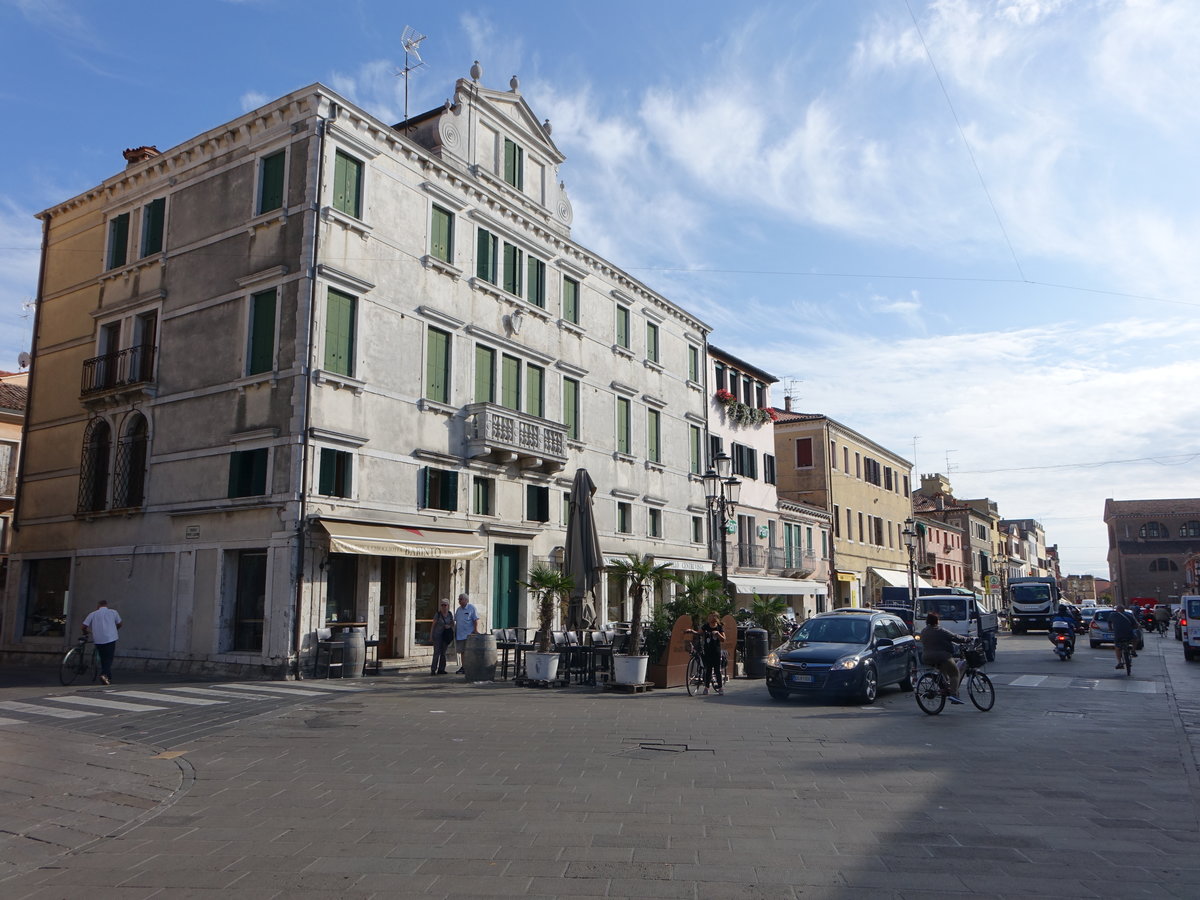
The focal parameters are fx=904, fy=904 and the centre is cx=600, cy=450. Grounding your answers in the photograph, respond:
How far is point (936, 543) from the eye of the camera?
68.1 m

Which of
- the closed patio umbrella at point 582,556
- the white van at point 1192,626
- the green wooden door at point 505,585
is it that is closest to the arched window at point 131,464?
the green wooden door at point 505,585

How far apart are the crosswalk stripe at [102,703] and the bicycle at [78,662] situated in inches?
85.1

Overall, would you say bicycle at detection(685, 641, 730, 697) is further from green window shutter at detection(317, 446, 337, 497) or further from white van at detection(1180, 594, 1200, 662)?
white van at detection(1180, 594, 1200, 662)

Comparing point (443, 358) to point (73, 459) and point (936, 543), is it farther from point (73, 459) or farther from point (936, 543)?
point (936, 543)

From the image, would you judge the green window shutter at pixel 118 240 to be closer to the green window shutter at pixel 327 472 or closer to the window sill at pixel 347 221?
the window sill at pixel 347 221

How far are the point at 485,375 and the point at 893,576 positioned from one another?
38.1 m

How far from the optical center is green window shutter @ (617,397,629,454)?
99.9 feet

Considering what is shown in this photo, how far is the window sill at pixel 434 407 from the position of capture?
72.0 ft

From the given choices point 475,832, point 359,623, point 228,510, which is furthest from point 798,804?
point 228,510

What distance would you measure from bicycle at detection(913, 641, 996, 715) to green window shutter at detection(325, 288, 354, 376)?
13369 mm

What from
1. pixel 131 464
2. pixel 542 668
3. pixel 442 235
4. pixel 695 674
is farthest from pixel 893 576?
pixel 131 464

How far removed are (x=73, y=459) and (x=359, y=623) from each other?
10.3m

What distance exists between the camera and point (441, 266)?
23.0 metres

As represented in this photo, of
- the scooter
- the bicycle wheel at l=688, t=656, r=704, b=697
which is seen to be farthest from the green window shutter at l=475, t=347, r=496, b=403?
the scooter
